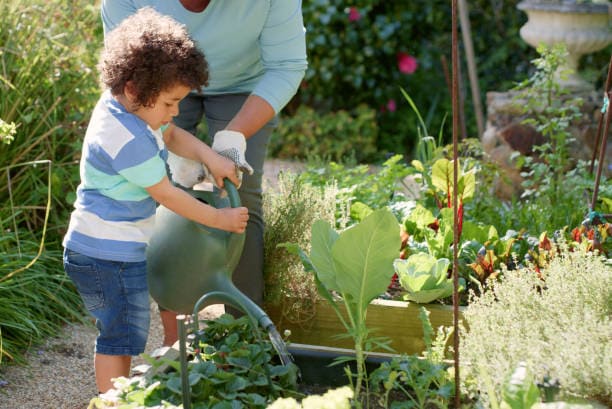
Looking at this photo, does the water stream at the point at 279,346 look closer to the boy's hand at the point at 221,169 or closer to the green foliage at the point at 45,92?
the boy's hand at the point at 221,169

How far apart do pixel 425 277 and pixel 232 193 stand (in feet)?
2.08

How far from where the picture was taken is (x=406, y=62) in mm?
6199

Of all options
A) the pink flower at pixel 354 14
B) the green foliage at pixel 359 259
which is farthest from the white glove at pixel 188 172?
the pink flower at pixel 354 14

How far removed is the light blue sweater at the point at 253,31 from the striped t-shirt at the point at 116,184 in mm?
413

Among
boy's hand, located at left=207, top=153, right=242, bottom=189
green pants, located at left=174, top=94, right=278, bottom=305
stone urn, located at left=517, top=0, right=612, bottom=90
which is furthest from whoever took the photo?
stone urn, located at left=517, top=0, right=612, bottom=90

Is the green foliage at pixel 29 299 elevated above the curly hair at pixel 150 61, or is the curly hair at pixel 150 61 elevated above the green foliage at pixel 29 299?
the curly hair at pixel 150 61

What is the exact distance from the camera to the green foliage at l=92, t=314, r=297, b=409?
177cm

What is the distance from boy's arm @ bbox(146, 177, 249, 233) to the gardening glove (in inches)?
8.5

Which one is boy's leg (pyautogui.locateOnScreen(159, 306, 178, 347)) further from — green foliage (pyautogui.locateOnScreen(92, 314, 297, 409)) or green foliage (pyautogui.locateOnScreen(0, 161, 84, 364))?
green foliage (pyautogui.locateOnScreen(92, 314, 297, 409))

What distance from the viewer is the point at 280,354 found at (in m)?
1.96

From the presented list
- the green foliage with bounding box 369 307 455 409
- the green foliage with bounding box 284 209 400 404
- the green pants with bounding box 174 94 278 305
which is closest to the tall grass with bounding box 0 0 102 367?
the green pants with bounding box 174 94 278 305

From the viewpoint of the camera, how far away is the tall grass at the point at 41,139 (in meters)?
3.14

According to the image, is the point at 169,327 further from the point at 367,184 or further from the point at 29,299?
the point at 367,184

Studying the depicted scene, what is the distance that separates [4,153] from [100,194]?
4.48 ft
